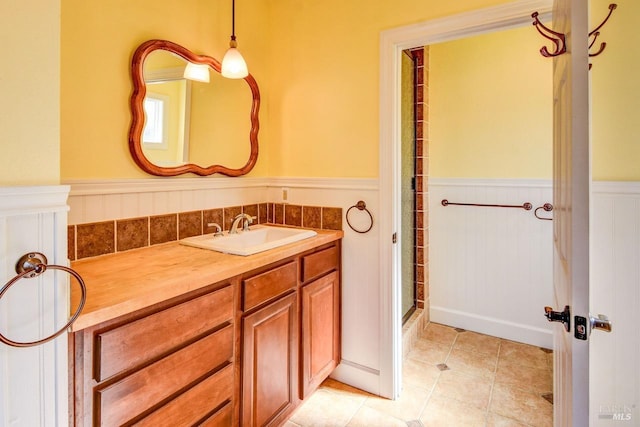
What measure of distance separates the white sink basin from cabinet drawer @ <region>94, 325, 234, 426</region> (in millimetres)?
364

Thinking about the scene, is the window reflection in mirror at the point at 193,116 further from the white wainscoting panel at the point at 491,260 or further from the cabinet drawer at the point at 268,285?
the white wainscoting panel at the point at 491,260

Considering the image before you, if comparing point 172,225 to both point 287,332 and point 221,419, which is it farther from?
point 221,419

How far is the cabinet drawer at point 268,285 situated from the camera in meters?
1.43

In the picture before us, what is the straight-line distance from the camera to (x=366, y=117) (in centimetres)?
204

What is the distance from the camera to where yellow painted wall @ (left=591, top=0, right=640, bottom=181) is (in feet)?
4.47

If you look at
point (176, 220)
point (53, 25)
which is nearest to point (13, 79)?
point (53, 25)

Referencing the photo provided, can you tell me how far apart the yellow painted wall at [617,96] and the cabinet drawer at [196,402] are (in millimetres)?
1762

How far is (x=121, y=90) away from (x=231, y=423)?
4.91 ft

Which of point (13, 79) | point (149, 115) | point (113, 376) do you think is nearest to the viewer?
point (13, 79)

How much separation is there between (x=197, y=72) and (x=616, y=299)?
226cm

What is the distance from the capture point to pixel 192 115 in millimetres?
1882

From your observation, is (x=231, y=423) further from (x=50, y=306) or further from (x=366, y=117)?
(x=366, y=117)

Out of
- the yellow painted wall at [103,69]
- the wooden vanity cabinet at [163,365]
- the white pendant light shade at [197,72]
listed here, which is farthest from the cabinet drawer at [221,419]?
the white pendant light shade at [197,72]

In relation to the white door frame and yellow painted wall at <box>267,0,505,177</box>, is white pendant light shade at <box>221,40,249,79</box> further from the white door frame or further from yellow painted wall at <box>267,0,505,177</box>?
the white door frame
